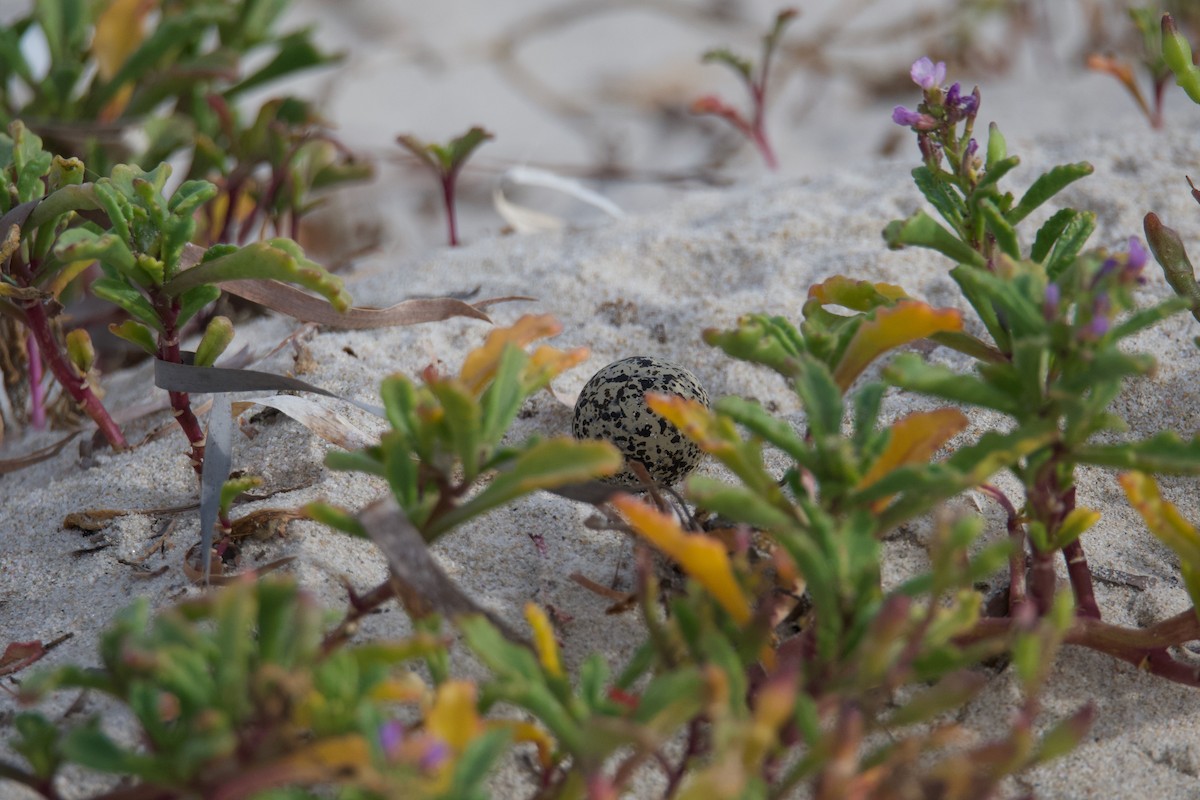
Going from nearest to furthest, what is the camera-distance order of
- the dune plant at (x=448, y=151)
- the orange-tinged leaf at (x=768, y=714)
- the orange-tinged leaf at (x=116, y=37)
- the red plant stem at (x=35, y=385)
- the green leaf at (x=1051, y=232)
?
the orange-tinged leaf at (x=768, y=714)
the green leaf at (x=1051, y=232)
the red plant stem at (x=35, y=385)
the dune plant at (x=448, y=151)
the orange-tinged leaf at (x=116, y=37)

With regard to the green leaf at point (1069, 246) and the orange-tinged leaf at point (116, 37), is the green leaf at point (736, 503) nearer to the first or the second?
the green leaf at point (1069, 246)

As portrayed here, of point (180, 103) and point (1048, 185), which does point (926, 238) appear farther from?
point (180, 103)

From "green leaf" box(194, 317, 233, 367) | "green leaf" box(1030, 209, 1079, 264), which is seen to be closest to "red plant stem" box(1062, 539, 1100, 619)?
"green leaf" box(1030, 209, 1079, 264)

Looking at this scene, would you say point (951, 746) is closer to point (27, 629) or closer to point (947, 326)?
point (947, 326)

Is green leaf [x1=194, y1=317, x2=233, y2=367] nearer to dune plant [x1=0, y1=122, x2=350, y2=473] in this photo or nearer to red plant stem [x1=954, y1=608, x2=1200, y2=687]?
dune plant [x1=0, y1=122, x2=350, y2=473]

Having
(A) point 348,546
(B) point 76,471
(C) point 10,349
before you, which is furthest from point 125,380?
(A) point 348,546

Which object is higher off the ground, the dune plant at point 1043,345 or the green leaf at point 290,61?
the green leaf at point 290,61

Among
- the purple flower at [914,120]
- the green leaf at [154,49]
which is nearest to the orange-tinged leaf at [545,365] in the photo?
the purple flower at [914,120]
